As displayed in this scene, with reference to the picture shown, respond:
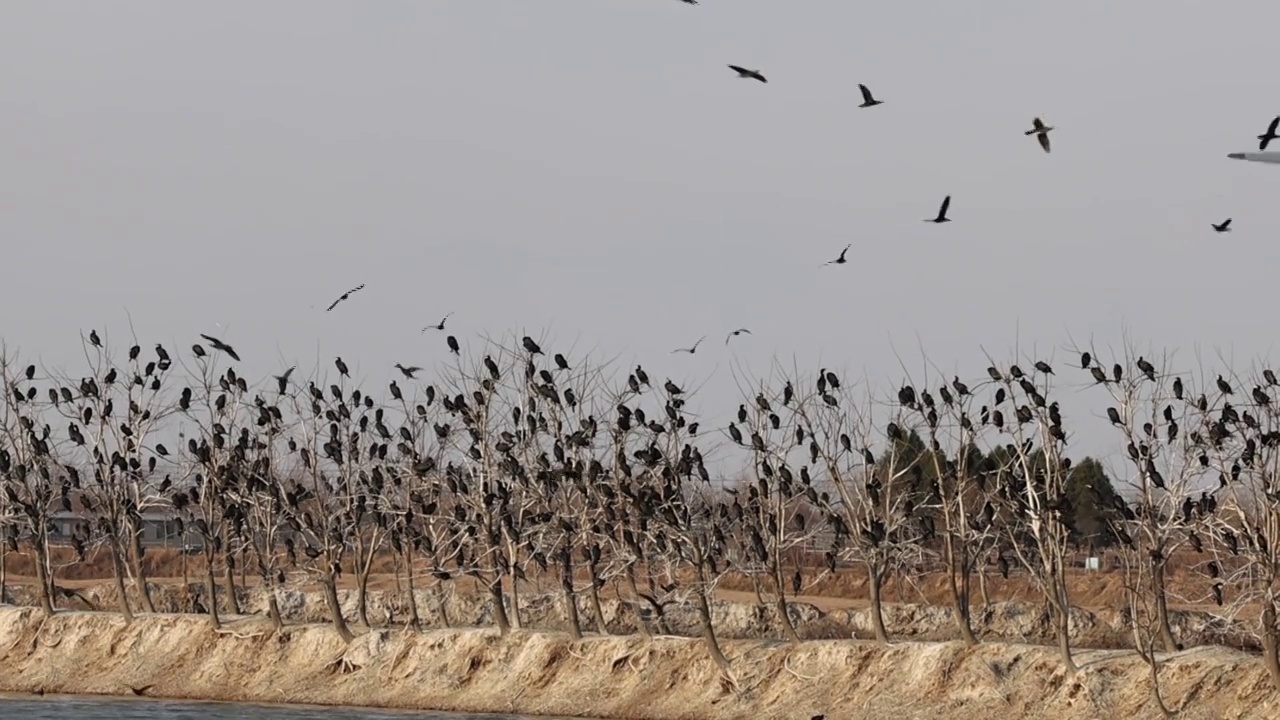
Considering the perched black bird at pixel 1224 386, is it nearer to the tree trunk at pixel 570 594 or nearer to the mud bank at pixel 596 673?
the mud bank at pixel 596 673

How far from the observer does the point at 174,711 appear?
48.6m

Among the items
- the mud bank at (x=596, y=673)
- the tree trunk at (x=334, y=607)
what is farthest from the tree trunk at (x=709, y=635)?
the tree trunk at (x=334, y=607)

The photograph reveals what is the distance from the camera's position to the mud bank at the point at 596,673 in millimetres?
39156

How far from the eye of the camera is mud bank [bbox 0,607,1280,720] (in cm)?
3916

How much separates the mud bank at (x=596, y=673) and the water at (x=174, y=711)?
91cm

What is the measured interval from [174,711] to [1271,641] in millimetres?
25701

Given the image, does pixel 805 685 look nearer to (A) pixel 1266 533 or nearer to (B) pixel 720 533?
(B) pixel 720 533

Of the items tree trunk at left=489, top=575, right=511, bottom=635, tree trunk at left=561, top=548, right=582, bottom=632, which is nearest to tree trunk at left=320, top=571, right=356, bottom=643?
tree trunk at left=489, top=575, right=511, bottom=635

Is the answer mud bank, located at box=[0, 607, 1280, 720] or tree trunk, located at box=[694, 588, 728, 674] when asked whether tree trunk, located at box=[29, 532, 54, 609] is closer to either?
mud bank, located at box=[0, 607, 1280, 720]

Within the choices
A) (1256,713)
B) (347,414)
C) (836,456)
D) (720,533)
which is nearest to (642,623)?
(720,533)

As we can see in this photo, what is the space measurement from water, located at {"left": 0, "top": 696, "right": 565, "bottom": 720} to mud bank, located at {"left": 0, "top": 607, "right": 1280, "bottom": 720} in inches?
35.9

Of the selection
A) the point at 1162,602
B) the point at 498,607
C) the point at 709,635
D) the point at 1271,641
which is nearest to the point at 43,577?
the point at 498,607

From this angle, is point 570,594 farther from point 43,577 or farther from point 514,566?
point 43,577

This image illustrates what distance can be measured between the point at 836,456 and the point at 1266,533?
33.7 feet
